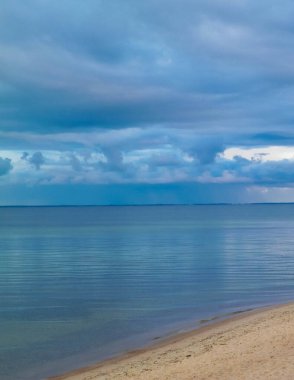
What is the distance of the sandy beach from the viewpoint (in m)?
16.1

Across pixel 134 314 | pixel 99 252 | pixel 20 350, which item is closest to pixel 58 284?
pixel 134 314

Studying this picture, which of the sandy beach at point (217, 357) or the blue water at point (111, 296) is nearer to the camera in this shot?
the sandy beach at point (217, 357)

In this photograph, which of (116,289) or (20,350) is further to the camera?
(116,289)

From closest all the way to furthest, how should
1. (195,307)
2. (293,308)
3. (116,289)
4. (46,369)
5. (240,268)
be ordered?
(46,369) → (293,308) → (195,307) → (116,289) → (240,268)

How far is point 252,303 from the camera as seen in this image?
Result: 31891 millimetres

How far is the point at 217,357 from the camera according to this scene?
18.1m

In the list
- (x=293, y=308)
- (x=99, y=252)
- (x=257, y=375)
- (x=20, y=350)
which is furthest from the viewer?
(x=99, y=252)

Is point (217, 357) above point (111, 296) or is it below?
above

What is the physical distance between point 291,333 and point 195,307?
11014 mm

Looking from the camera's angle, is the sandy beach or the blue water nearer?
the sandy beach

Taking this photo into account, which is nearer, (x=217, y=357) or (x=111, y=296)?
(x=217, y=357)

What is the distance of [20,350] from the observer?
22.1 meters

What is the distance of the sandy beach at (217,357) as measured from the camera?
52.8 feet

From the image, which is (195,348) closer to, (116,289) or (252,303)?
(252,303)
